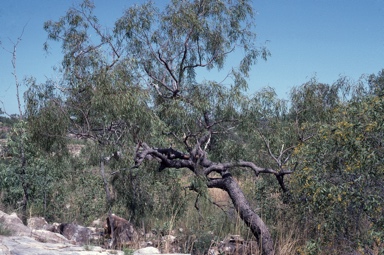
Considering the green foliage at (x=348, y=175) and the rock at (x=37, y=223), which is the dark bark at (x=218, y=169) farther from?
the rock at (x=37, y=223)

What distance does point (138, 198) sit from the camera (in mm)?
10859

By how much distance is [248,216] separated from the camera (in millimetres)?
9617

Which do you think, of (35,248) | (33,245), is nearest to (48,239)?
(33,245)

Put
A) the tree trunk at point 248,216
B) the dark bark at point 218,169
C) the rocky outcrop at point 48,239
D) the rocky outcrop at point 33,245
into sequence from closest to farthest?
the rocky outcrop at point 33,245 → the rocky outcrop at point 48,239 → the tree trunk at point 248,216 → the dark bark at point 218,169

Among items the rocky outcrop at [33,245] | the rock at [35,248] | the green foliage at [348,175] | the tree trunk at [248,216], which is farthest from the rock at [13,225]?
the green foliage at [348,175]

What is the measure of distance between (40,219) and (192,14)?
18.6 feet

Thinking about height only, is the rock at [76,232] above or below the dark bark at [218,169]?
below

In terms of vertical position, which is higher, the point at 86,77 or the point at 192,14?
the point at 192,14

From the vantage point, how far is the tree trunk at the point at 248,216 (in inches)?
368

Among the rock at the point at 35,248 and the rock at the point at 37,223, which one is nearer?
the rock at the point at 35,248

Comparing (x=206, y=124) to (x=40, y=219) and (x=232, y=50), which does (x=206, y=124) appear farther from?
(x=40, y=219)

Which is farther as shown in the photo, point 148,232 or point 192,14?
point 148,232

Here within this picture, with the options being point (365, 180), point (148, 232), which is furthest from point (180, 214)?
point (365, 180)

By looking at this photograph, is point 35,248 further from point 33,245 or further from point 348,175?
point 348,175
